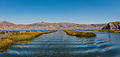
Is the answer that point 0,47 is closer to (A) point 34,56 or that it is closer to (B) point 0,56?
(B) point 0,56

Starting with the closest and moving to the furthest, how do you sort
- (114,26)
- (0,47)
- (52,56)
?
1. (52,56)
2. (0,47)
3. (114,26)

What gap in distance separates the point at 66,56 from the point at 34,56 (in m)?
4.24

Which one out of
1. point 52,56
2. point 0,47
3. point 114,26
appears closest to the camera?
point 52,56

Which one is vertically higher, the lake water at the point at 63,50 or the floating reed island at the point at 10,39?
the floating reed island at the point at 10,39

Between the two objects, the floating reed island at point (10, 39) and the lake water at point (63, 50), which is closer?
the lake water at point (63, 50)

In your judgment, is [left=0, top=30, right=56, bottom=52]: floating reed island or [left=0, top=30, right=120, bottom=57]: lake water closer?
[left=0, top=30, right=120, bottom=57]: lake water

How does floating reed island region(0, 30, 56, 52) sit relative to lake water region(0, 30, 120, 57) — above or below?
above

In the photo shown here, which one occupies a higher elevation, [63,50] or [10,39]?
[10,39]

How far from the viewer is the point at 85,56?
1433 cm

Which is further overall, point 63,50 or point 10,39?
point 10,39

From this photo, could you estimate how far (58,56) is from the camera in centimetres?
1422

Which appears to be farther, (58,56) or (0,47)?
(0,47)

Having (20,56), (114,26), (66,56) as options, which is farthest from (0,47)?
(114,26)

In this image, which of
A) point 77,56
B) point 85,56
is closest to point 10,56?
point 77,56
